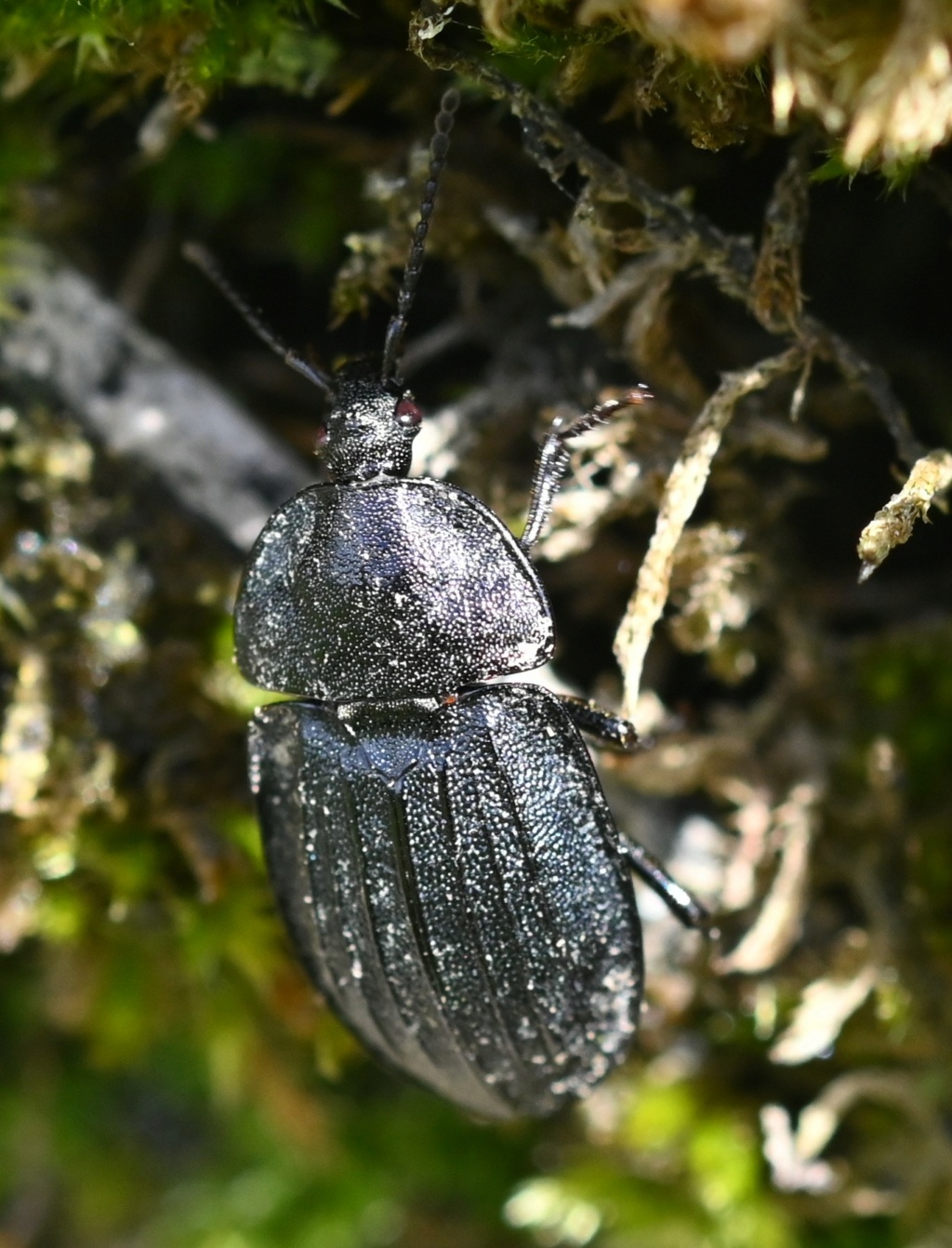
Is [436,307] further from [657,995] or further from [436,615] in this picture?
[657,995]

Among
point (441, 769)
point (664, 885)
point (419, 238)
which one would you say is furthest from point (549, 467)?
point (664, 885)

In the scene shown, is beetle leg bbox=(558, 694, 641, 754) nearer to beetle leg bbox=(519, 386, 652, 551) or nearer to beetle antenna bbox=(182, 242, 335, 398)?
beetle leg bbox=(519, 386, 652, 551)

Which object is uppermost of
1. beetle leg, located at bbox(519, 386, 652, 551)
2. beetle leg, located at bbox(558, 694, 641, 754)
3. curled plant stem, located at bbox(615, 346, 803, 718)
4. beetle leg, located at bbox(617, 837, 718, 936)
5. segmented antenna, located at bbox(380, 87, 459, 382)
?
segmented antenna, located at bbox(380, 87, 459, 382)

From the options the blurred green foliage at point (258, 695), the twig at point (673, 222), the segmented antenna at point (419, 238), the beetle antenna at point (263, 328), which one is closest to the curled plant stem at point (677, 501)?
the twig at point (673, 222)

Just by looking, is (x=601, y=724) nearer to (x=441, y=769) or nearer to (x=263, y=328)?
(x=441, y=769)

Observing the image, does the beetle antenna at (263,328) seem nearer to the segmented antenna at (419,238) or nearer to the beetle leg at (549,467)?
the segmented antenna at (419,238)

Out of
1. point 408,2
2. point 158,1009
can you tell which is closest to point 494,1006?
point 158,1009

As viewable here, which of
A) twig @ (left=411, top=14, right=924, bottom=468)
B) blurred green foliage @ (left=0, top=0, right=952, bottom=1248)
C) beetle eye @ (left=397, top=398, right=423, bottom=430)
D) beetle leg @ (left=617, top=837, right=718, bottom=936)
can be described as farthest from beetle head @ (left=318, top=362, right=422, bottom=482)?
beetle leg @ (left=617, top=837, right=718, bottom=936)
